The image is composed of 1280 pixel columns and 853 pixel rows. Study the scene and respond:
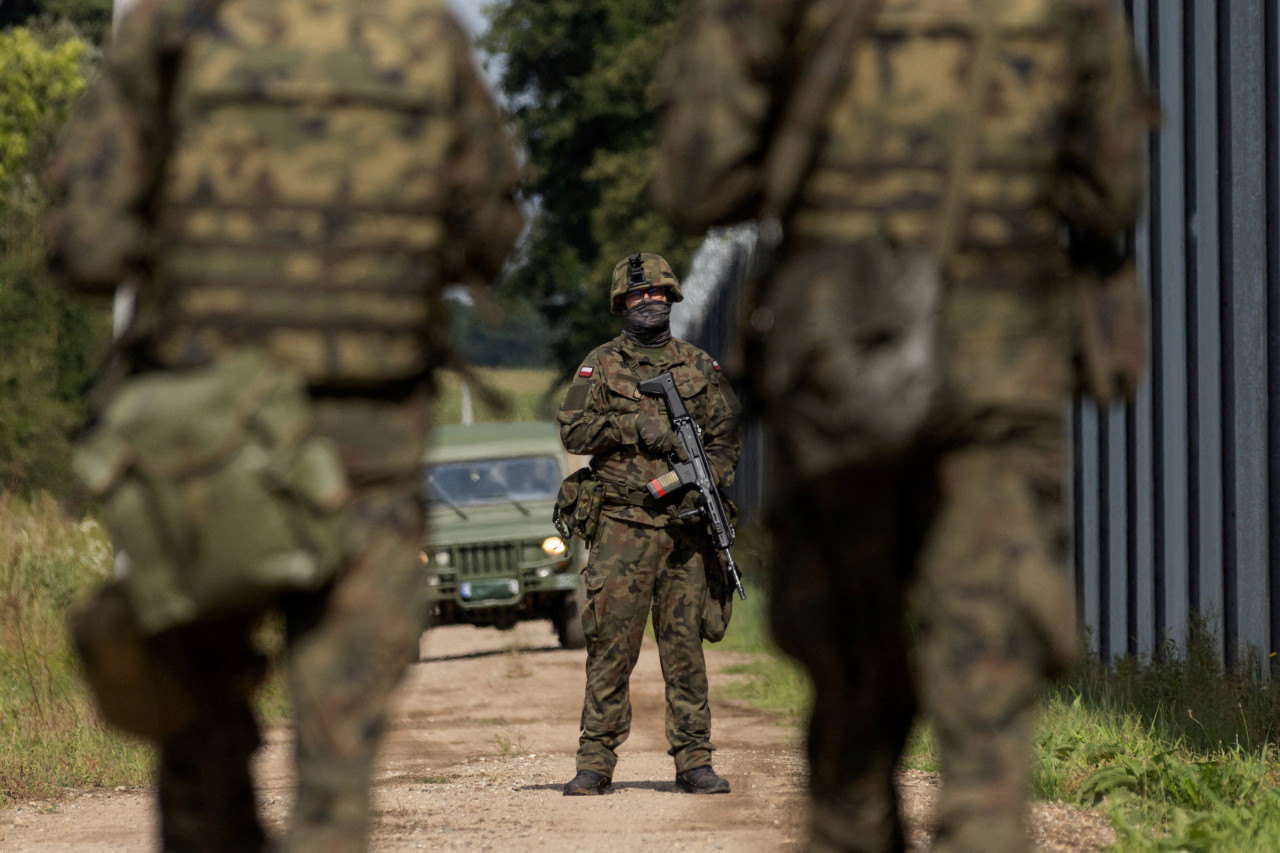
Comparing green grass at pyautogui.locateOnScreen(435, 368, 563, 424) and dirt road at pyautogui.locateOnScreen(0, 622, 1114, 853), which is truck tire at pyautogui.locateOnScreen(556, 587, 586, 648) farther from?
dirt road at pyautogui.locateOnScreen(0, 622, 1114, 853)

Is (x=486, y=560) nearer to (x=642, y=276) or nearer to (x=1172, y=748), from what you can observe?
(x=642, y=276)

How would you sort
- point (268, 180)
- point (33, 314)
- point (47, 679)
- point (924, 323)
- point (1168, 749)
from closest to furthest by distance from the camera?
point (924, 323) → point (268, 180) → point (1168, 749) → point (47, 679) → point (33, 314)

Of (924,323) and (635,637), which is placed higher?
(924,323)

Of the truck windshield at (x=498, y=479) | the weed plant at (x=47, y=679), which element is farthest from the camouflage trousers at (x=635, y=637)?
the truck windshield at (x=498, y=479)

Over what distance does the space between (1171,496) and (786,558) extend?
545cm

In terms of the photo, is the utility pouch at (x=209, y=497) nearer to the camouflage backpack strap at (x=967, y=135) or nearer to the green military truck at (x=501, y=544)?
the camouflage backpack strap at (x=967, y=135)

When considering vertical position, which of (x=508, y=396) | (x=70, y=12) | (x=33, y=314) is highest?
(x=70, y=12)

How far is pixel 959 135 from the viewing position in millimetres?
3283

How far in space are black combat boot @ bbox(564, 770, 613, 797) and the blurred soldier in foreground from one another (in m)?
3.58

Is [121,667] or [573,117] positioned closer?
[121,667]

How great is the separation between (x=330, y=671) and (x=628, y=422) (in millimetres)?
3898

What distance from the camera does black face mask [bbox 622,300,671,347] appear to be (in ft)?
23.7

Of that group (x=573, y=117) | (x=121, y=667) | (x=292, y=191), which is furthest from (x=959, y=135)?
(x=573, y=117)

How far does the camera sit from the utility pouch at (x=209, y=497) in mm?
3176
